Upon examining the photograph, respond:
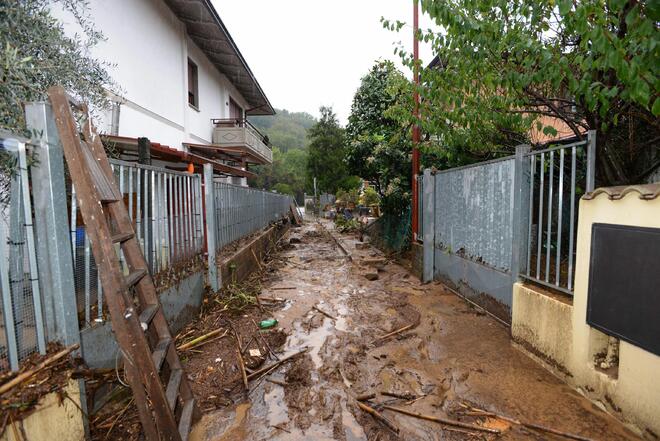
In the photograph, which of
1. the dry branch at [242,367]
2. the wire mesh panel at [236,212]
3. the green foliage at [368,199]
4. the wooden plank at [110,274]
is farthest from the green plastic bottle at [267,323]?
the green foliage at [368,199]

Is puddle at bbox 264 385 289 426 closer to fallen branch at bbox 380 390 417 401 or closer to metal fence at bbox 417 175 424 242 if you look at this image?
fallen branch at bbox 380 390 417 401

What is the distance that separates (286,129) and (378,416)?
300 ft

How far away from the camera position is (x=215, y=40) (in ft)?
38.3

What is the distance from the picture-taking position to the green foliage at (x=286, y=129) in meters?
81.8

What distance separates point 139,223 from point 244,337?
6.48ft

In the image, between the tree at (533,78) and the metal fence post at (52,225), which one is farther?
the tree at (533,78)

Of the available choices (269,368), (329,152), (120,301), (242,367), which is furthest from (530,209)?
(329,152)

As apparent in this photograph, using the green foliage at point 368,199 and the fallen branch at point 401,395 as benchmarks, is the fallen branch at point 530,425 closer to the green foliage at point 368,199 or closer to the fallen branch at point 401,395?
the fallen branch at point 401,395

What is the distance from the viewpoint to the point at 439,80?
5230 mm

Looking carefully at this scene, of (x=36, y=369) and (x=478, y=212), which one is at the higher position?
(x=478, y=212)

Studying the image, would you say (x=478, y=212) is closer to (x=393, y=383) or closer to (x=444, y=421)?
(x=393, y=383)

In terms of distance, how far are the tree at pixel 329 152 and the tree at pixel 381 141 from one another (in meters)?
14.5

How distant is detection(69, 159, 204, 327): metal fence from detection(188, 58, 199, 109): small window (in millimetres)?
7667

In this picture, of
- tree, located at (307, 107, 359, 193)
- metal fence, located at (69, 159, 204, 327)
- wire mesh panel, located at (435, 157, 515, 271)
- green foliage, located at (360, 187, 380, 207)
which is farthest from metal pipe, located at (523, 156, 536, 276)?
tree, located at (307, 107, 359, 193)
